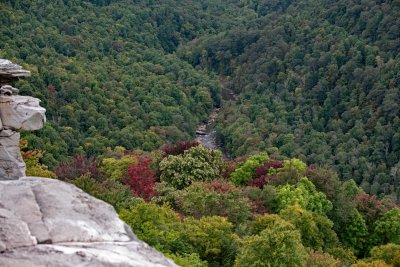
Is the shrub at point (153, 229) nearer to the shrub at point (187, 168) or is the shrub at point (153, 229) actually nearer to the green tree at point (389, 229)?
the shrub at point (187, 168)

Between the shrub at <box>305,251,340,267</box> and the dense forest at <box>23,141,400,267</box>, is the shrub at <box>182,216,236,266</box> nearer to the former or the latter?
the dense forest at <box>23,141,400,267</box>

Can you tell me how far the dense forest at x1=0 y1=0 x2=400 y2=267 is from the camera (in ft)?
113

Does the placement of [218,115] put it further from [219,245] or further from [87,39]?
[219,245]

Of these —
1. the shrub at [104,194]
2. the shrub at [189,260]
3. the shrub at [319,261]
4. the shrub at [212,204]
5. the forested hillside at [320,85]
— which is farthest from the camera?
the forested hillside at [320,85]

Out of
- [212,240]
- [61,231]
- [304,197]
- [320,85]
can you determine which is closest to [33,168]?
[212,240]

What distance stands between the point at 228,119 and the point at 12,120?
3398 inches

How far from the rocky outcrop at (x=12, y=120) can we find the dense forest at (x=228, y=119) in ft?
25.3

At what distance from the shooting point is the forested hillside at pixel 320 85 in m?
87.6

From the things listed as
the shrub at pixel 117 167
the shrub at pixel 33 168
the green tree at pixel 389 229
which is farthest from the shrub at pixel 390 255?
the shrub at pixel 33 168

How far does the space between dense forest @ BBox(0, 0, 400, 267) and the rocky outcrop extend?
7.70m

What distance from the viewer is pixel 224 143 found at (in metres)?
96.5

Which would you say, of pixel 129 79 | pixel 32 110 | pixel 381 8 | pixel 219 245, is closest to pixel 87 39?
pixel 129 79

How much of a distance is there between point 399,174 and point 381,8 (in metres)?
42.6

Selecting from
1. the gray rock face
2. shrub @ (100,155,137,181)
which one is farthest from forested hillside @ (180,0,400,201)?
the gray rock face
